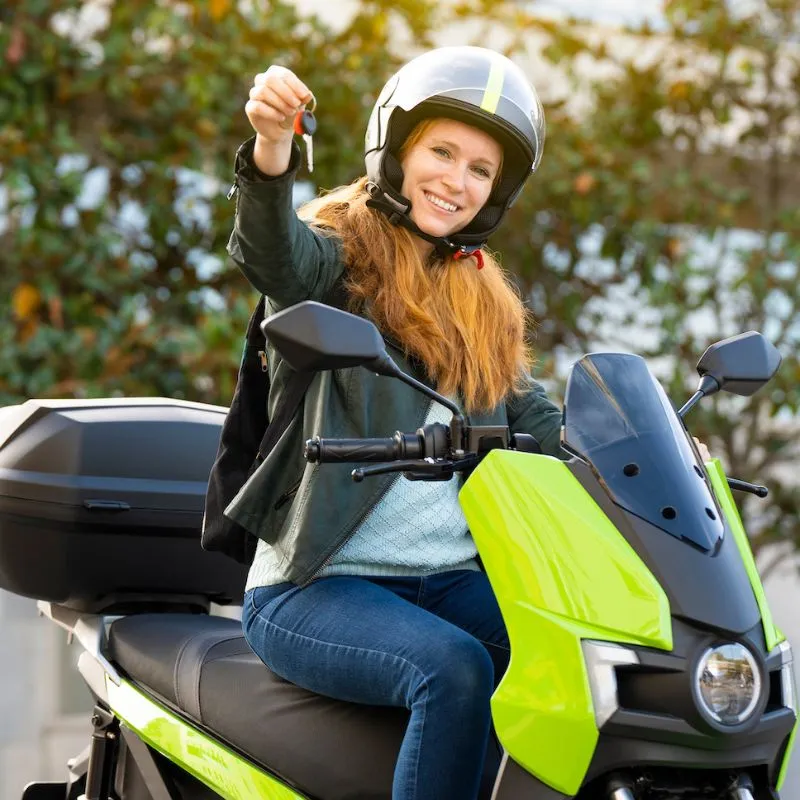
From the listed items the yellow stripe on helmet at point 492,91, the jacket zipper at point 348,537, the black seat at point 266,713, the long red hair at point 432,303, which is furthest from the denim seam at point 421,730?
the yellow stripe on helmet at point 492,91

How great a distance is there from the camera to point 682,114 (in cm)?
679

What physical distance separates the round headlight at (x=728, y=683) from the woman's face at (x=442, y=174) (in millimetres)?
1018

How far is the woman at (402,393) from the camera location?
1808mm

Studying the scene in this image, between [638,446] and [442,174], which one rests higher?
[442,174]

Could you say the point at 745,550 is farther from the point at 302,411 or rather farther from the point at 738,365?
the point at 302,411

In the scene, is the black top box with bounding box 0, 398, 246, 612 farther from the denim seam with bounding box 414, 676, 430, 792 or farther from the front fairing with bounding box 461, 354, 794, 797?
the front fairing with bounding box 461, 354, 794, 797

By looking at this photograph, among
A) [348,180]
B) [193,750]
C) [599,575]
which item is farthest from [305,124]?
[348,180]

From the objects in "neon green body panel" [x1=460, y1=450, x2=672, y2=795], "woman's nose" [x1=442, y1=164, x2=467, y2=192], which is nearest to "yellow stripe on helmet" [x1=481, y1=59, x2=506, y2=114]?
"woman's nose" [x1=442, y1=164, x2=467, y2=192]

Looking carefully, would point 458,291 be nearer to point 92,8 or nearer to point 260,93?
point 260,93

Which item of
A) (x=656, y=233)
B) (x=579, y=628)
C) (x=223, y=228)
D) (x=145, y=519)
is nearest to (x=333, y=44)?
(x=223, y=228)

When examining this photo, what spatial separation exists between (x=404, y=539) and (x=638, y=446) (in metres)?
0.54

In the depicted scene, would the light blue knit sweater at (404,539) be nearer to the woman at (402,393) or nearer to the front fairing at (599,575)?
the woman at (402,393)

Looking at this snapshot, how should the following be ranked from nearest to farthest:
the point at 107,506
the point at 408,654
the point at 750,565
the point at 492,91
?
the point at 750,565
the point at 408,654
the point at 492,91
the point at 107,506

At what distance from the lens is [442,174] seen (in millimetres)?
2270
